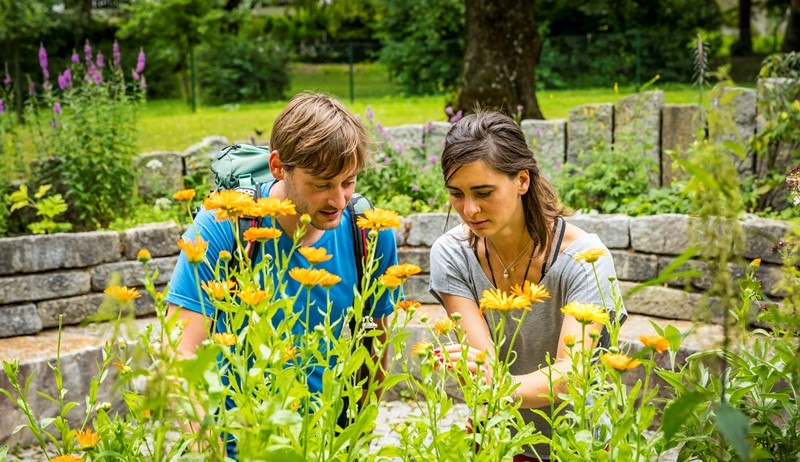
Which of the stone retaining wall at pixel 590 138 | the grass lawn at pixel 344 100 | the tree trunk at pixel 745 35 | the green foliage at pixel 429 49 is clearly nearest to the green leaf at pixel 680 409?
the stone retaining wall at pixel 590 138

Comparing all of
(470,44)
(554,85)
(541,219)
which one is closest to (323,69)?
(554,85)

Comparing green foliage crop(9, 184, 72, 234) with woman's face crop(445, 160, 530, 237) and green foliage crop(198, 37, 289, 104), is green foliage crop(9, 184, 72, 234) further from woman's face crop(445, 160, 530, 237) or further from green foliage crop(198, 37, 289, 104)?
green foliage crop(198, 37, 289, 104)

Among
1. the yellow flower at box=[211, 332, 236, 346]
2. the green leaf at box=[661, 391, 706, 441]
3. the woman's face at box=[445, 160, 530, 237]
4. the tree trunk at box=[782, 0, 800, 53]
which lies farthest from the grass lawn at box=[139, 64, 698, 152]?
the green leaf at box=[661, 391, 706, 441]

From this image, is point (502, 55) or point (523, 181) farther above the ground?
point (502, 55)

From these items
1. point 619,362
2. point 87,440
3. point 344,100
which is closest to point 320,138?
point 87,440

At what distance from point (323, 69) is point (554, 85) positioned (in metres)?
5.37

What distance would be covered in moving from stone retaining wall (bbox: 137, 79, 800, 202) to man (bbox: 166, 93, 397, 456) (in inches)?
149

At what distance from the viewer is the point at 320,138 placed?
85.1 inches

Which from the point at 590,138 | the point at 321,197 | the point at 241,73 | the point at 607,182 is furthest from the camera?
the point at 241,73

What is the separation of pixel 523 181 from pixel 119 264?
135 inches

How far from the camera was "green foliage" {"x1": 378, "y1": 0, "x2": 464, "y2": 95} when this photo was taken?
15.1m

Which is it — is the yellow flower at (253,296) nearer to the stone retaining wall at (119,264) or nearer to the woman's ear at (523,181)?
the woman's ear at (523,181)

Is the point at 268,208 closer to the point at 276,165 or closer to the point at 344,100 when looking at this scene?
the point at 276,165

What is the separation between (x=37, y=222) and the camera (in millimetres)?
5500
